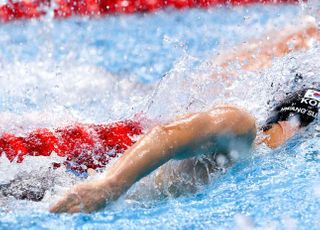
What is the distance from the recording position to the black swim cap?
1528 mm

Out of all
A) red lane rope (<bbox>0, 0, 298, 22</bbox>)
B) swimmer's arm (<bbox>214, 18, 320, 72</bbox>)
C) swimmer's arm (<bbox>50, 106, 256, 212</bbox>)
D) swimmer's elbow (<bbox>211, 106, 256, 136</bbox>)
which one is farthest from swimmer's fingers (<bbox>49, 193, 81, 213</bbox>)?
red lane rope (<bbox>0, 0, 298, 22</bbox>)

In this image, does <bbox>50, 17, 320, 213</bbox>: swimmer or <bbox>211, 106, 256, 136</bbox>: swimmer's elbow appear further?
<bbox>211, 106, 256, 136</bbox>: swimmer's elbow

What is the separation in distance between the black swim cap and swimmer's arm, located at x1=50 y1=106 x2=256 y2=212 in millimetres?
336

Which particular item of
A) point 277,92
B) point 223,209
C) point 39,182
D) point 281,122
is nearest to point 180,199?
point 223,209

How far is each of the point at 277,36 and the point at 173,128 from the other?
43.3 inches

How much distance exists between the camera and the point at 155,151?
1.06 metres

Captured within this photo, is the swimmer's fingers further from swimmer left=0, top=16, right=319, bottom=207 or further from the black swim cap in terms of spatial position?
the black swim cap

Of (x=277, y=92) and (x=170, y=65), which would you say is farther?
(x=170, y=65)

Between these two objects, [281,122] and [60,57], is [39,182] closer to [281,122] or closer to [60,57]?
[281,122]

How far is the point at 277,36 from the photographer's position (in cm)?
206

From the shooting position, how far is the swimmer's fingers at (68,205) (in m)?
0.98

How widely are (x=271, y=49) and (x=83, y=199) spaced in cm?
117

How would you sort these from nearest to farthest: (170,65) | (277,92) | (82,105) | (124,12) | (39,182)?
(39,182) < (277,92) < (82,105) < (170,65) < (124,12)

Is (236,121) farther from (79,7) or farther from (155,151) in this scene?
(79,7)
